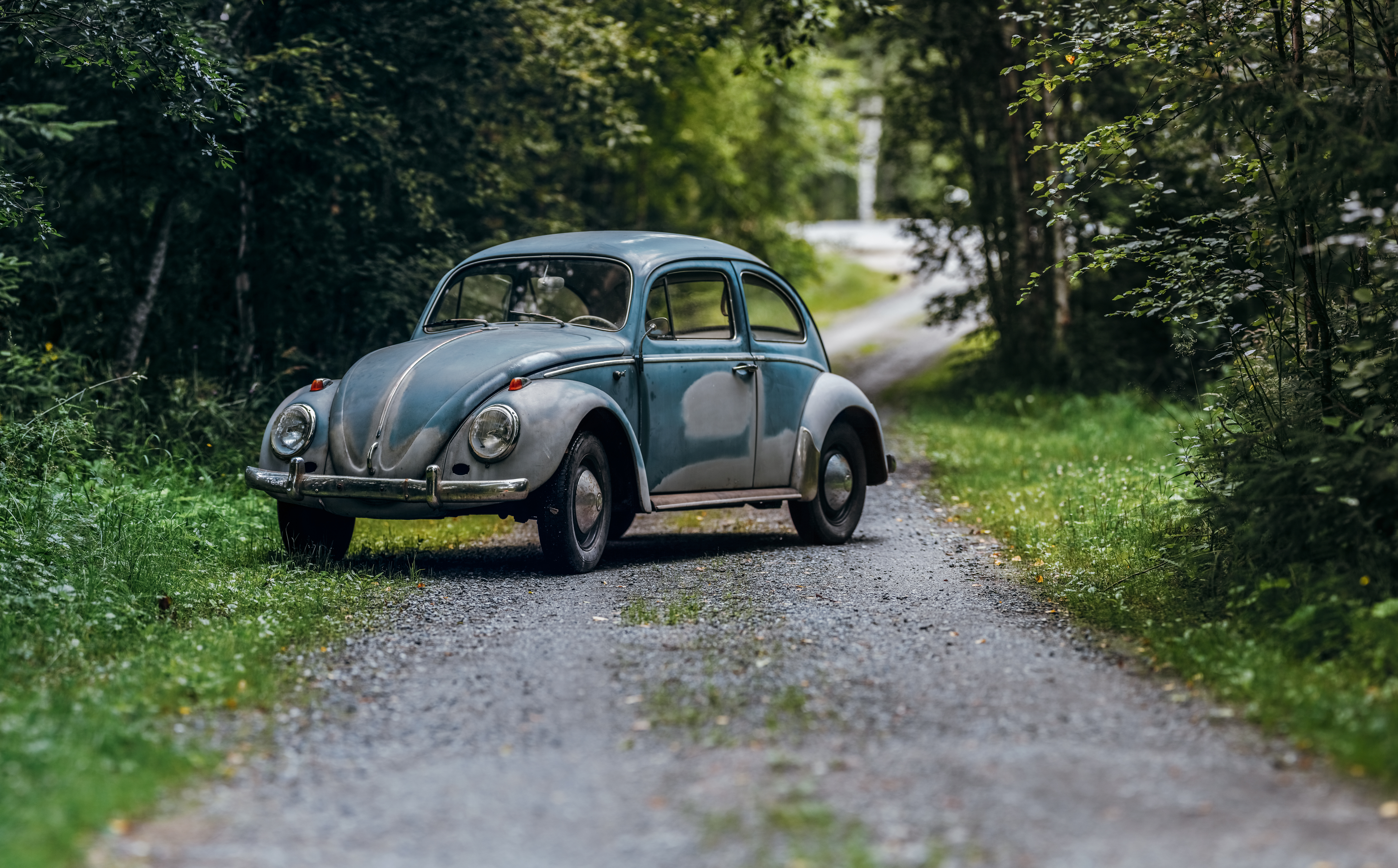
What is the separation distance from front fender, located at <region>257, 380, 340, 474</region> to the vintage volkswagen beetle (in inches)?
0.4

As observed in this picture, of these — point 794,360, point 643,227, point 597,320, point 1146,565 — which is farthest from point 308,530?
point 643,227

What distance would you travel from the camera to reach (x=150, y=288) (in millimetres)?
12273

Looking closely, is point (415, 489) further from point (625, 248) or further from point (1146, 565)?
point (1146, 565)

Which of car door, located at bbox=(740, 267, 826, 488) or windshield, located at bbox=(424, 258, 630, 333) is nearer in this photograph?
windshield, located at bbox=(424, 258, 630, 333)

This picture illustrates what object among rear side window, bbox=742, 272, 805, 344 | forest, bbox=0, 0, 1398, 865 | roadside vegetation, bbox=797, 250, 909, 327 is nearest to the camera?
forest, bbox=0, 0, 1398, 865

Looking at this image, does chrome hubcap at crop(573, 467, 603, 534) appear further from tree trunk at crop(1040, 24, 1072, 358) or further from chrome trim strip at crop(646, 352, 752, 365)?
tree trunk at crop(1040, 24, 1072, 358)

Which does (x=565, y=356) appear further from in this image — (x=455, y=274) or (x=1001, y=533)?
(x=1001, y=533)

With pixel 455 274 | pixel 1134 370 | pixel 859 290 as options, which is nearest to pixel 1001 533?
pixel 455 274

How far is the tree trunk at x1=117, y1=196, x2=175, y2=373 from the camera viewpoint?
12.2 metres

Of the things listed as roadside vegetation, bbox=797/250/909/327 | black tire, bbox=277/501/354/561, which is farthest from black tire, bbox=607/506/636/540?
roadside vegetation, bbox=797/250/909/327

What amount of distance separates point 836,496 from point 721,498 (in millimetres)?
1195

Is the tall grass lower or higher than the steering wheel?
lower

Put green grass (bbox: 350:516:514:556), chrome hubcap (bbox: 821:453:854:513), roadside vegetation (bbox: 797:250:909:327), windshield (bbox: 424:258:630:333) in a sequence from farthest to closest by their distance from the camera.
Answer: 1. roadside vegetation (bbox: 797:250:909:327)
2. chrome hubcap (bbox: 821:453:854:513)
3. green grass (bbox: 350:516:514:556)
4. windshield (bbox: 424:258:630:333)

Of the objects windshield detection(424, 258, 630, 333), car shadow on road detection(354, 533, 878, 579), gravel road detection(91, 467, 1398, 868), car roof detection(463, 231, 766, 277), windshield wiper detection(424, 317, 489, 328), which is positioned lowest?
car shadow on road detection(354, 533, 878, 579)
